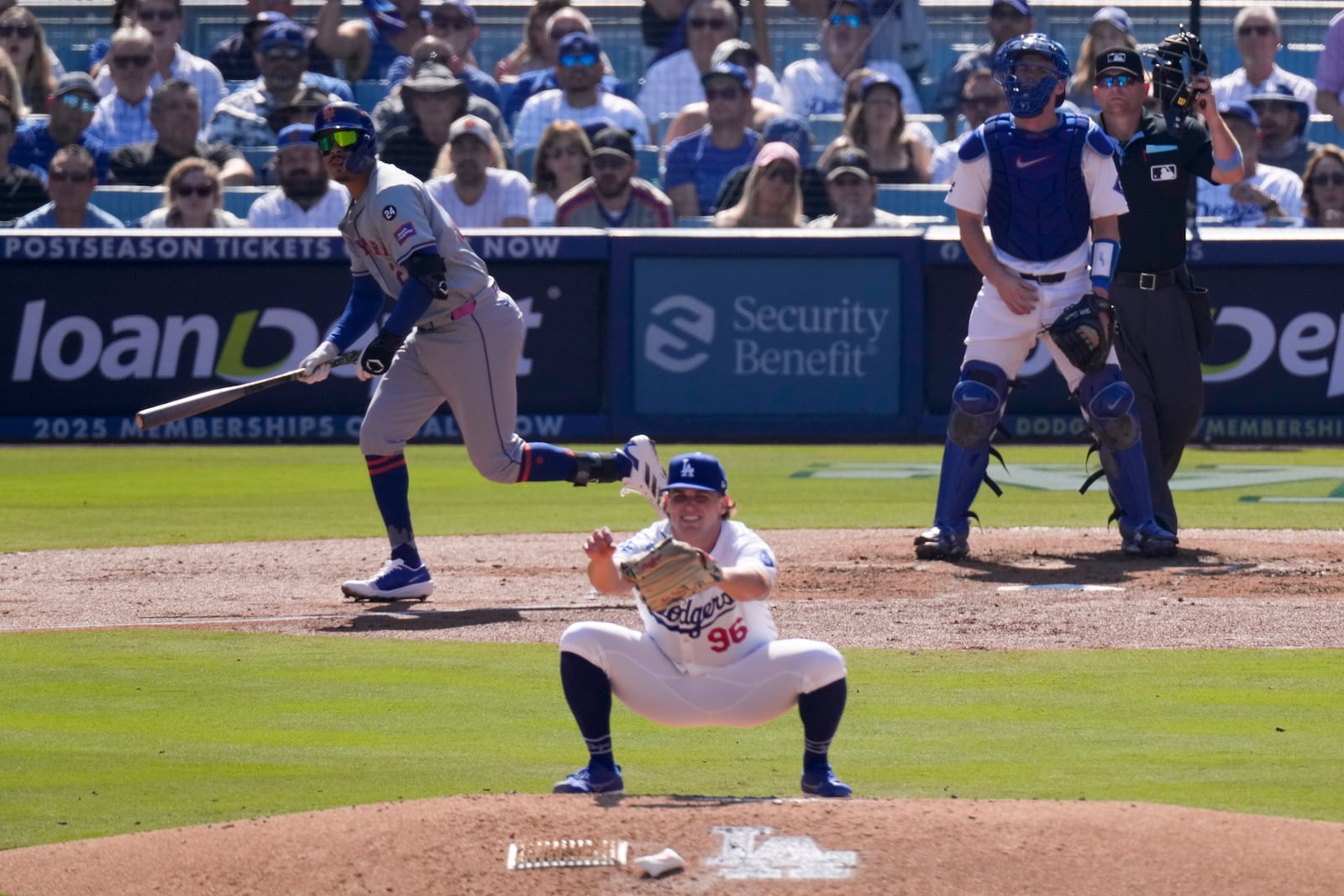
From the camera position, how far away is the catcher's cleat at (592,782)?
482 centimetres

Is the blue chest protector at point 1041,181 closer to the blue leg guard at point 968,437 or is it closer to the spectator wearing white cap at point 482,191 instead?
the blue leg guard at point 968,437

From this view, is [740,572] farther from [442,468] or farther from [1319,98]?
[1319,98]

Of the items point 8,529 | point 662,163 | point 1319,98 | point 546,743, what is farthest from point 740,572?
point 1319,98

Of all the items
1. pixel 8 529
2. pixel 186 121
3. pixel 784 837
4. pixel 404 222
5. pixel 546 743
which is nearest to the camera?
pixel 784 837

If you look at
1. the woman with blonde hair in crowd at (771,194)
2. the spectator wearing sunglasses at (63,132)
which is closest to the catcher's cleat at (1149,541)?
the woman with blonde hair in crowd at (771,194)

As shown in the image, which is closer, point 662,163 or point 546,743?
point 546,743

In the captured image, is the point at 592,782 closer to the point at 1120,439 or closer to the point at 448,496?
the point at 1120,439

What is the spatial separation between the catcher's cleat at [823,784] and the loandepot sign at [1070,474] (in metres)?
8.13

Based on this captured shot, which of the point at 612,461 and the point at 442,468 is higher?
the point at 612,461

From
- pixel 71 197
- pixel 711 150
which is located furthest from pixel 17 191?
pixel 711 150

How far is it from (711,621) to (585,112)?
11809 millimetres

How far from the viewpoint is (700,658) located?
195 inches

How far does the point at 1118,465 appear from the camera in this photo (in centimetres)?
934

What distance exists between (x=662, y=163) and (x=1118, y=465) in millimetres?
7740
